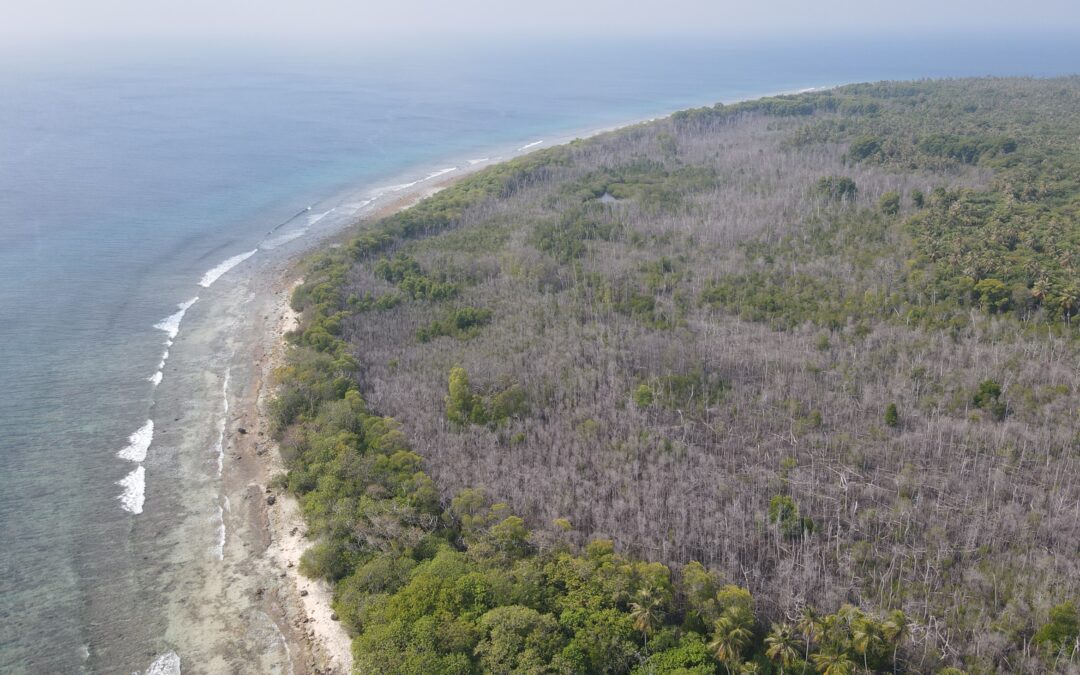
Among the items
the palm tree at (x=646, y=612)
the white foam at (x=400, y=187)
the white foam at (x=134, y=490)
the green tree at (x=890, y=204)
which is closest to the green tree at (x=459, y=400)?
the palm tree at (x=646, y=612)

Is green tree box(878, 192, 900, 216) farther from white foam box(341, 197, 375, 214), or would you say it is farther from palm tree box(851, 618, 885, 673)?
white foam box(341, 197, 375, 214)

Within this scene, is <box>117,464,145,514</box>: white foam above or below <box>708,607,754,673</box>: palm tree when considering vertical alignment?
above

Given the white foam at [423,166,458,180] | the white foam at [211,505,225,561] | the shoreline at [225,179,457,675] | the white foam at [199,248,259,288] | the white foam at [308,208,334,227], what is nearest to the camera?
the shoreline at [225,179,457,675]

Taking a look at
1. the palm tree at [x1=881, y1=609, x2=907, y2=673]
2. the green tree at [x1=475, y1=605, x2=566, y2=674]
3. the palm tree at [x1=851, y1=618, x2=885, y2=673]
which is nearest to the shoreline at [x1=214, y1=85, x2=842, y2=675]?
the green tree at [x1=475, y1=605, x2=566, y2=674]

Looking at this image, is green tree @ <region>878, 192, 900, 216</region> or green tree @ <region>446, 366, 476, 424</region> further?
green tree @ <region>878, 192, 900, 216</region>

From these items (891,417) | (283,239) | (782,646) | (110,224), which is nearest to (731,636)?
(782,646)

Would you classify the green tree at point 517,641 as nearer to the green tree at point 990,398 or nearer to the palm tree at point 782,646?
the palm tree at point 782,646
